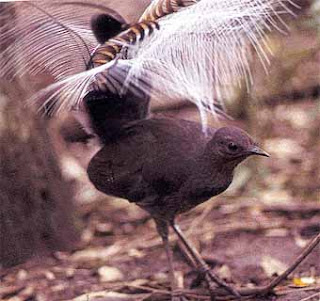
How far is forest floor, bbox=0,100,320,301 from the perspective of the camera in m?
1.68

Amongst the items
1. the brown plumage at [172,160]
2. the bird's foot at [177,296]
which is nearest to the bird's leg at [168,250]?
the bird's foot at [177,296]

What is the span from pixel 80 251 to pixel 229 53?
22.1 inches

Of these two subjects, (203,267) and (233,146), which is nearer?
(233,146)

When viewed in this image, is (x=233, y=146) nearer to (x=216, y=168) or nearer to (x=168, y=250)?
(x=216, y=168)

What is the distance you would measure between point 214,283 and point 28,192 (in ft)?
1.54

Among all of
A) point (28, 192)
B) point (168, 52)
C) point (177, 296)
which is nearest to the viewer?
point (168, 52)

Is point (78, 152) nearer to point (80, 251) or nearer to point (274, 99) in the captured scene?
point (80, 251)

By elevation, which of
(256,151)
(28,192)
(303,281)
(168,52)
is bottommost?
(303,281)

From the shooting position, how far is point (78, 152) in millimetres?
1611

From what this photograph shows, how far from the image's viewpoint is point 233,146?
148 cm

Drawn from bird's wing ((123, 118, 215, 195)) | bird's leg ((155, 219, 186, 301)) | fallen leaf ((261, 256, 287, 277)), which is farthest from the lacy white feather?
fallen leaf ((261, 256, 287, 277))

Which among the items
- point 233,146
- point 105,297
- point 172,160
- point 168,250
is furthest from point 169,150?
point 105,297

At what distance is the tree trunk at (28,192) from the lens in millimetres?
1716

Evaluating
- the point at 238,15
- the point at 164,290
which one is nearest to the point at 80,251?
the point at 164,290
